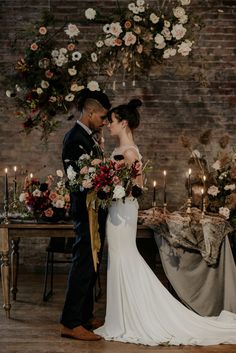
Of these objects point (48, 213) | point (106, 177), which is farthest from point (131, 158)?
point (48, 213)

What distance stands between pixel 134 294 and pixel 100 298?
1652mm

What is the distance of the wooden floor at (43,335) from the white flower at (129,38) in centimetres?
A: 251

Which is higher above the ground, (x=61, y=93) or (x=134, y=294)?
(x=61, y=93)

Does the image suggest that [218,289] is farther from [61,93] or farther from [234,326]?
[61,93]

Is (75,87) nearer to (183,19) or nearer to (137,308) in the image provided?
(183,19)

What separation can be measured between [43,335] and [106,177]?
1329 mm

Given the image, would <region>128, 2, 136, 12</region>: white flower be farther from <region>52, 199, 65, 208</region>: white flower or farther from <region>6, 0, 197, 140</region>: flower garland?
<region>52, 199, 65, 208</region>: white flower

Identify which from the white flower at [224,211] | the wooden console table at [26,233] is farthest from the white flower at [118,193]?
the white flower at [224,211]

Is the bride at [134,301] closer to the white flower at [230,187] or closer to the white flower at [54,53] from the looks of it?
the white flower at [230,187]

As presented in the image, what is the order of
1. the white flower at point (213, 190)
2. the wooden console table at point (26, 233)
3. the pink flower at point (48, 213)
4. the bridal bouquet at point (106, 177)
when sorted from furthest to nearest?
the white flower at point (213, 190) < the pink flower at point (48, 213) < the wooden console table at point (26, 233) < the bridal bouquet at point (106, 177)

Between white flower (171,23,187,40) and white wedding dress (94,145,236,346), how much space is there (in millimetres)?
1969

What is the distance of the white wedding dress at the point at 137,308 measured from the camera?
4.97 meters

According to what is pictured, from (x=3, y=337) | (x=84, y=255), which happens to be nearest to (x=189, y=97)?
(x=84, y=255)

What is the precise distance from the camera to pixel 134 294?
16.6ft
